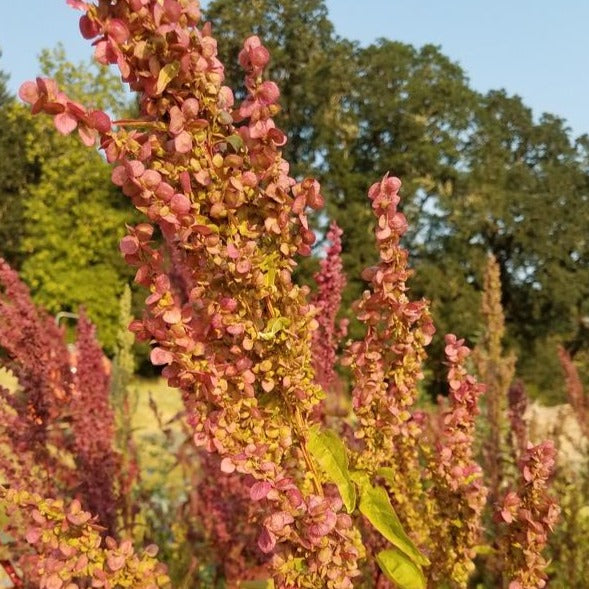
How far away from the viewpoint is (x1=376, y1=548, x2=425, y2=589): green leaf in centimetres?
148

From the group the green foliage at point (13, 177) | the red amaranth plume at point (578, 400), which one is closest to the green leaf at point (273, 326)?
the red amaranth plume at point (578, 400)

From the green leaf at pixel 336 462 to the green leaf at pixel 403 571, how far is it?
17 centimetres

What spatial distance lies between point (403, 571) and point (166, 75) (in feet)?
3.08

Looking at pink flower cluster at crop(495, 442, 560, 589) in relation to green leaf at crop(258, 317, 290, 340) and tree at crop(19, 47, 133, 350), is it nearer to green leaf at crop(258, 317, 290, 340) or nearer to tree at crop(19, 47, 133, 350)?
green leaf at crop(258, 317, 290, 340)

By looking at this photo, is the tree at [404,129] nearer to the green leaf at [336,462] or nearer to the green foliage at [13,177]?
the green foliage at [13,177]

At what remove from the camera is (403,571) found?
1492 mm

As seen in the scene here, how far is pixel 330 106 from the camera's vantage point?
25.4 m

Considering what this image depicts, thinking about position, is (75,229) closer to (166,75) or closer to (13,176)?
(13,176)

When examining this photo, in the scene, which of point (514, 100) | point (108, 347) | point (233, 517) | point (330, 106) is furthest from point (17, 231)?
point (233, 517)

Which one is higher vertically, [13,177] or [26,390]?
[13,177]

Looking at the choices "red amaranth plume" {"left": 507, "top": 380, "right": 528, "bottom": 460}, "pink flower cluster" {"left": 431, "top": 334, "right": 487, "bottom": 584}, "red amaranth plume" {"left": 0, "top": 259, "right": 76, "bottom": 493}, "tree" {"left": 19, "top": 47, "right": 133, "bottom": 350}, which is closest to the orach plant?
"pink flower cluster" {"left": 431, "top": 334, "right": 487, "bottom": 584}

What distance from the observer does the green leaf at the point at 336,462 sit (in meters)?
1.41

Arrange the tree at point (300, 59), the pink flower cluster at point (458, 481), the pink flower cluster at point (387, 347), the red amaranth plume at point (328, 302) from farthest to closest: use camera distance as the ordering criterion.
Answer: the tree at point (300, 59), the red amaranth plume at point (328, 302), the pink flower cluster at point (458, 481), the pink flower cluster at point (387, 347)

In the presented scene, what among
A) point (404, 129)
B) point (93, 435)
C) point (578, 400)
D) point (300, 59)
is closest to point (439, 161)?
point (404, 129)
